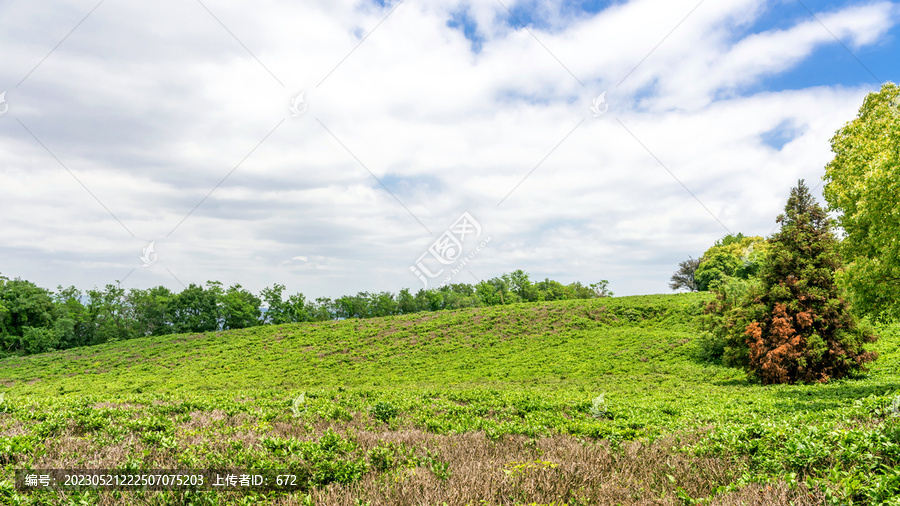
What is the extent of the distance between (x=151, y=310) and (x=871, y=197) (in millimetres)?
80021

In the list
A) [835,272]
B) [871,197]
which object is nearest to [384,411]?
[871,197]

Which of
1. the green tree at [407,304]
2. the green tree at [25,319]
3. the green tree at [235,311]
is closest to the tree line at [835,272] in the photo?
the green tree at [407,304]

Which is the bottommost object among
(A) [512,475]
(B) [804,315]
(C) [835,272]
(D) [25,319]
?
(A) [512,475]

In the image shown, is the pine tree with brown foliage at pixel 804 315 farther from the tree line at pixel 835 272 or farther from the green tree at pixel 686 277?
the green tree at pixel 686 277

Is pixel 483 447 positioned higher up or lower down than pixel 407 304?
lower down

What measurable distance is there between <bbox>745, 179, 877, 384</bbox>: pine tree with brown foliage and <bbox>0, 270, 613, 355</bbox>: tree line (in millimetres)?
56162

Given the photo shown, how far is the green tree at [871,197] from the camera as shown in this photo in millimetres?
13086

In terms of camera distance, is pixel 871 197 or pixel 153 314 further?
pixel 153 314

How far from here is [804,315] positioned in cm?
2119

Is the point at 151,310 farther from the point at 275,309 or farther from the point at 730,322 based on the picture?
the point at 730,322

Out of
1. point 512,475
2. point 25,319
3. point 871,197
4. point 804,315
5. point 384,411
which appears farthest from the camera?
point 25,319

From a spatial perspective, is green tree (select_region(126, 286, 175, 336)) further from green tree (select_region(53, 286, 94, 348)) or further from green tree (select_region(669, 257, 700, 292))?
green tree (select_region(669, 257, 700, 292))

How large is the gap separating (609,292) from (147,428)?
88118 millimetres

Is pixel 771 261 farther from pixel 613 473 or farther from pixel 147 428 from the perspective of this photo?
pixel 147 428
